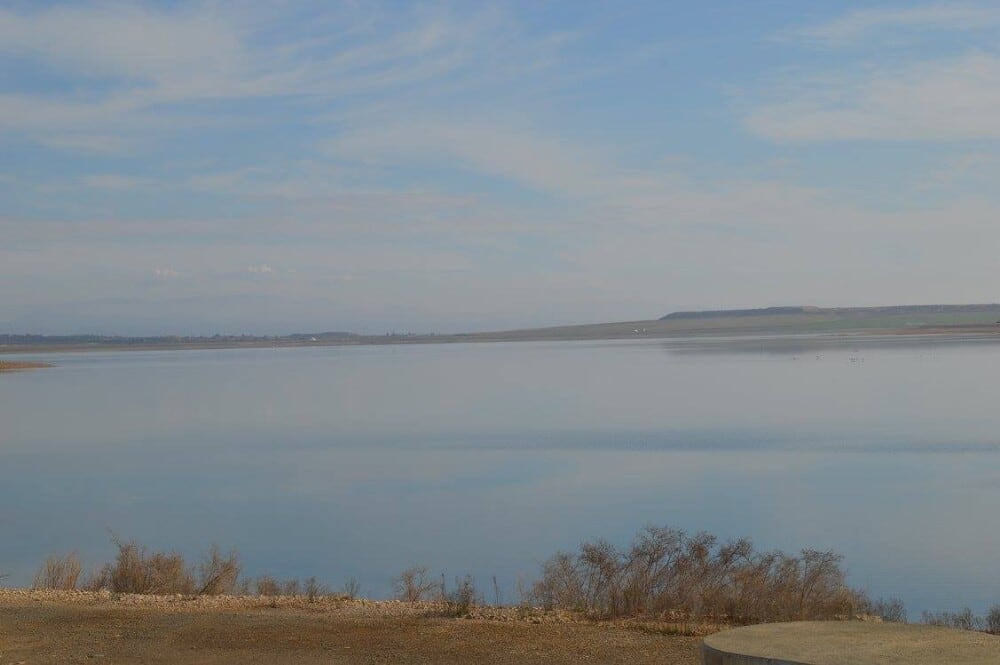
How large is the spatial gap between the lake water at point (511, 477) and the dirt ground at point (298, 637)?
3.33 metres

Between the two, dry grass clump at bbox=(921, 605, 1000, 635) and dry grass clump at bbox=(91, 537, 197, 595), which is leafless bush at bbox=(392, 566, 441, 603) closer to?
dry grass clump at bbox=(91, 537, 197, 595)

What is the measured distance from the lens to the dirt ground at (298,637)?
7.79 meters

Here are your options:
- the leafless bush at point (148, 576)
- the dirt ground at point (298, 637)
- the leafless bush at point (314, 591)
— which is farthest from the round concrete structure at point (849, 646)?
the leafless bush at point (148, 576)

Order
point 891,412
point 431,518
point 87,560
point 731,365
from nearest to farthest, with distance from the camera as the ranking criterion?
point 87,560 → point 431,518 → point 891,412 → point 731,365

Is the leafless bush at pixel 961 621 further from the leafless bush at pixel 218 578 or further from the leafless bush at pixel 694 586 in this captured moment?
the leafless bush at pixel 218 578

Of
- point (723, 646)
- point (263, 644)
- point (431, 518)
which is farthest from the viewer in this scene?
point (431, 518)

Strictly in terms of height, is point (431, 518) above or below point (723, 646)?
below

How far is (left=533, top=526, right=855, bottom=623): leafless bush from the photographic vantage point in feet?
31.5

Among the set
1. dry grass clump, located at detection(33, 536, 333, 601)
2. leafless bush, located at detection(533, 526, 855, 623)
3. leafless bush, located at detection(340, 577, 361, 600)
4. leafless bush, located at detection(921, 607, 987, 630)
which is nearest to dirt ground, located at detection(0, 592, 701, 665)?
leafless bush, located at detection(533, 526, 855, 623)

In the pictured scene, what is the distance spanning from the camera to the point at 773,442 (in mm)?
25344

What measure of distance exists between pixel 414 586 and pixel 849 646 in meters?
6.29

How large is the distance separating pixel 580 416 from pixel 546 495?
14000mm

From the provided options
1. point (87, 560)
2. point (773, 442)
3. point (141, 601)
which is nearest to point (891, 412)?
point (773, 442)

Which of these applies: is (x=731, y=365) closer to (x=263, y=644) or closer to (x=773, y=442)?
(x=773, y=442)
